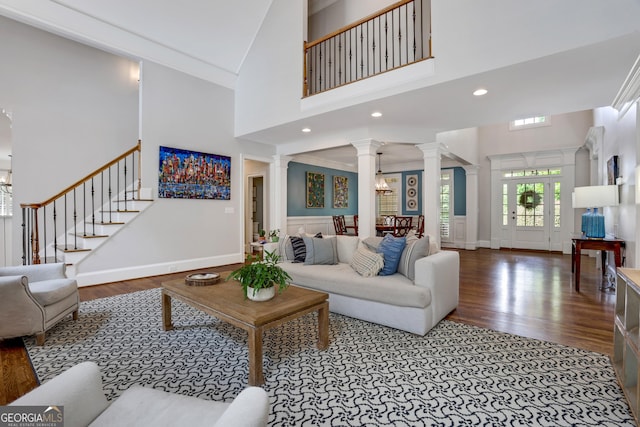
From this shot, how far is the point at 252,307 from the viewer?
217 centimetres

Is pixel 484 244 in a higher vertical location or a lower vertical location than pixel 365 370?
higher

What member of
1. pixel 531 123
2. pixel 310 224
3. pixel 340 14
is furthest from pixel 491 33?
pixel 531 123

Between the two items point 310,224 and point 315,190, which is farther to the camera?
point 315,190

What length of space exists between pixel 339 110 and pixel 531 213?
670 centimetres

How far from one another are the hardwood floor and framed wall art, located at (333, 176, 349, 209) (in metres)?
4.24

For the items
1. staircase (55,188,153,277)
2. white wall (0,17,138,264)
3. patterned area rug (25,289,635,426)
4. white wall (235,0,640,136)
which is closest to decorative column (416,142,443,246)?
white wall (235,0,640,136)

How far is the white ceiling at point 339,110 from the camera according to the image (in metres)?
3.23

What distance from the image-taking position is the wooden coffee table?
196 centimetres

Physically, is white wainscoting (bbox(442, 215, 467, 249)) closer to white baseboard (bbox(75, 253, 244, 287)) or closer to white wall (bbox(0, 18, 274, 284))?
white baseboard (bbox(75, 253, 244, 287))

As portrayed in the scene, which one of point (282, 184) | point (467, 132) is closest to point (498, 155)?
point (467, 132)

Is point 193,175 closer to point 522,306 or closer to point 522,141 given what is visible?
point 522,306

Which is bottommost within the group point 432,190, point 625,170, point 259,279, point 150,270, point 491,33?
point 150,270

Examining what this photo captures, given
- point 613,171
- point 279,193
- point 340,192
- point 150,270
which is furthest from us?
point 340,192

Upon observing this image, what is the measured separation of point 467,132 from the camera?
309 inches
